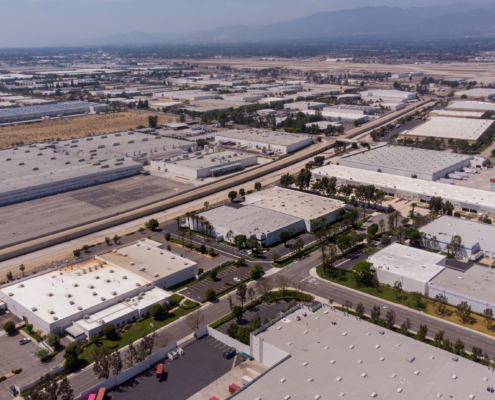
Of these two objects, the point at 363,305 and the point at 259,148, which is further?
the point at 259,148

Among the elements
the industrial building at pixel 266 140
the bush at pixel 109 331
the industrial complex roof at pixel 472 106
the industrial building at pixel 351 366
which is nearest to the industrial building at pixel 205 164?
the industrial building at pixel 266 140

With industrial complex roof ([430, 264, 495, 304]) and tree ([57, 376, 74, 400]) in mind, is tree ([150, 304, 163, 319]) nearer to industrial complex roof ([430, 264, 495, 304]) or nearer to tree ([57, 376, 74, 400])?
tree ([57, 376, 74, 400])

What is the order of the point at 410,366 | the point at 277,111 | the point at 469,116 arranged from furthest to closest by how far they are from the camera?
the point at 277,111
the point at 469,116
the point at 410,366

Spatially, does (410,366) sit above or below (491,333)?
above

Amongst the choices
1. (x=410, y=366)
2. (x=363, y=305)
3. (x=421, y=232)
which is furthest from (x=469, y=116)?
(x=410, y=366)

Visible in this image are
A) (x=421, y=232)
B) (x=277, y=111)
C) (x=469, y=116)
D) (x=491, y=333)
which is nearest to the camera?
(x=491, y=333)

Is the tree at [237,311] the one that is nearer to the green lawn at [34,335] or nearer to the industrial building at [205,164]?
the green lawn at [34,335]

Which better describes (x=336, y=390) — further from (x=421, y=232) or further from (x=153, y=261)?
(x=421, y=232)

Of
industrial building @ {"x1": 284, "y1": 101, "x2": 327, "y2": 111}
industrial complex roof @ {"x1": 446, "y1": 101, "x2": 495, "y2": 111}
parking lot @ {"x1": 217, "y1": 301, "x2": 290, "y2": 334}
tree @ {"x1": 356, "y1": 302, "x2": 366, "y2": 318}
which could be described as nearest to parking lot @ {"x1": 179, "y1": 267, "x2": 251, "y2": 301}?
parking lot @ {"x1": 217, "y1": 301, "x2": 290, "y2": 334}
